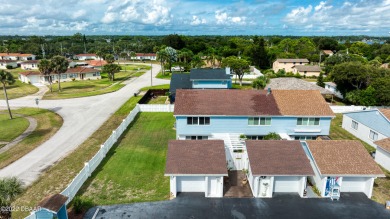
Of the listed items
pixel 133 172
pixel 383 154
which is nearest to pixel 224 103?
pixel 133 172

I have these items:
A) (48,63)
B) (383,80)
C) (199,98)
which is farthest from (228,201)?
(48,63)

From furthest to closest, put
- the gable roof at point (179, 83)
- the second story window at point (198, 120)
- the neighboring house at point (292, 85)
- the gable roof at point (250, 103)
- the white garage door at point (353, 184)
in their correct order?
1. the gable roof at point (179, 83)
2. the neighboring house at point (292, 85)
3. the second story window at point (198, 120)
4. the gable roof at point (250, 103)
5. the white garage door at point (353, 184)

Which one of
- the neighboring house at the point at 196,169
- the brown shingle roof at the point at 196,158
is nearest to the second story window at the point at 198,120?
the brown shingle roof at the point at 196,158

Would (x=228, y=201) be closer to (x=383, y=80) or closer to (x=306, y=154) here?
(x=306, y=154)

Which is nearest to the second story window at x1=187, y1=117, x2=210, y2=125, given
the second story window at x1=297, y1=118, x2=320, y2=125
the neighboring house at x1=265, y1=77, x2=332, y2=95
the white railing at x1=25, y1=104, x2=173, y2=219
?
the white railing at x1=25, y1=104, x2=173, y2=219

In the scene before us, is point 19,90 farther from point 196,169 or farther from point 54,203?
point 196,169

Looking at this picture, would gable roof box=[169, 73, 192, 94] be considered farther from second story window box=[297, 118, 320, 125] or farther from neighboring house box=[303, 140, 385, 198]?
neighboring house box=[303, 140, 385, 198]

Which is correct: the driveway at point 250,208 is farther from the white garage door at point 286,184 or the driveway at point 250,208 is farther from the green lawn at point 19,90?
the green lawn at point 19,90
